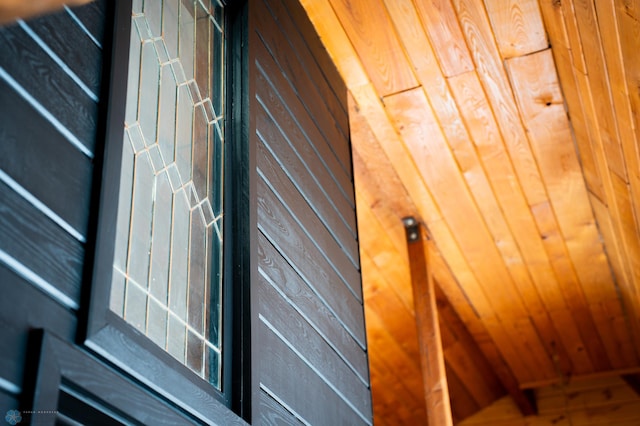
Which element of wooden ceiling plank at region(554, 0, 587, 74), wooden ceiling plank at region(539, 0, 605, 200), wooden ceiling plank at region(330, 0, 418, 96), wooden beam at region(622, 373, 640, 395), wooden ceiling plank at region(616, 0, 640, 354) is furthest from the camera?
wooden beam at region(622, 373, 640, 395)

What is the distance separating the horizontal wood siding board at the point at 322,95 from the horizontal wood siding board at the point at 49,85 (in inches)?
59.4

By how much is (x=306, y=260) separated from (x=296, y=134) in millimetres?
497

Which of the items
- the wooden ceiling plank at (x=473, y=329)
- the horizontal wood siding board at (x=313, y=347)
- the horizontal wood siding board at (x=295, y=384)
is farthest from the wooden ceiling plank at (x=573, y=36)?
the wooden ceiling plank at (x=473, y=329)

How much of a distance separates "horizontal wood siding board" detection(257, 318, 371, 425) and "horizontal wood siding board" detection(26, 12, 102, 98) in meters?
0.84

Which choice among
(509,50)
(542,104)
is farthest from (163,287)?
(542,104)

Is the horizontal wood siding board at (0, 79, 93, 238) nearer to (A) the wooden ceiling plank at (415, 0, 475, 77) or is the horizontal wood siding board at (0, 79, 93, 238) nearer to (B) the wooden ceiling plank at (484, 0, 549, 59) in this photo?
(A) the wooden ceiling plank at (415, 0, 475, 77)

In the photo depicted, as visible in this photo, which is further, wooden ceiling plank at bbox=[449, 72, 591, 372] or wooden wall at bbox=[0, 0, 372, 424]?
wooden ceiling plank at bbox=[449, 72, 591, 372]

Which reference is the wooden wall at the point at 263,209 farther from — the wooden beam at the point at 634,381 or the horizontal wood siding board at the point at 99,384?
the wooden beam at the point at 634,381

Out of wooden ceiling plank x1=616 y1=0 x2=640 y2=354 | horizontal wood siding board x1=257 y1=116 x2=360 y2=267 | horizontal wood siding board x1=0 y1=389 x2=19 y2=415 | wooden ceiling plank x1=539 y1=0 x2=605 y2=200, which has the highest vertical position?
wooden ceiling plank x1=539 y1=0 x2=605 y2=200

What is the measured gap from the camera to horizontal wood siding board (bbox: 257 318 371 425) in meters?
2.15

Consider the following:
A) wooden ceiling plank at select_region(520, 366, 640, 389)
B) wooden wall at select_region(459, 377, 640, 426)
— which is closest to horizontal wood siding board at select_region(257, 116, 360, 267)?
wooden ceiling plank at select_region(520, 366, 640, 389)

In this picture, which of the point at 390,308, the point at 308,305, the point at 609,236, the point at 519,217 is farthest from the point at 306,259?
the point at 390,308

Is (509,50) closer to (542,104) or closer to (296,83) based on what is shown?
(542,104)

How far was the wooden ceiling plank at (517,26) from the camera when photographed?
3.17 metres
